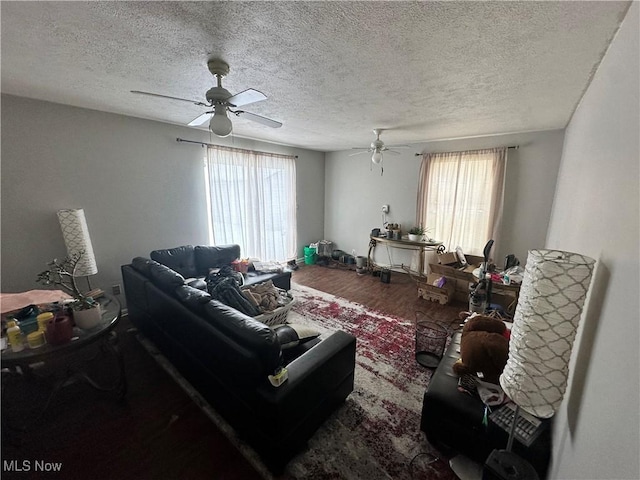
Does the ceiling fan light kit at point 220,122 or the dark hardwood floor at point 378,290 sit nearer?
the ceiling fan light kit at point 220,122

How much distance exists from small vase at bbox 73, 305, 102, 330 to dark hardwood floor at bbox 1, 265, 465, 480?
65 cm

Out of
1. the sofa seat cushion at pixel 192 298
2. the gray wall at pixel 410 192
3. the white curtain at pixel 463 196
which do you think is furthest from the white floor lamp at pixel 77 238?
the white curtain at pixel 463 196

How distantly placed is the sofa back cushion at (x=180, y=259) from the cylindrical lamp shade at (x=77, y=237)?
63 centimetres

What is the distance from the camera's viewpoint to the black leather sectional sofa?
1.35m

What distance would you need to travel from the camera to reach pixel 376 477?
56.5 inches

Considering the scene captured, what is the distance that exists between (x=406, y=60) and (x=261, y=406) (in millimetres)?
2258

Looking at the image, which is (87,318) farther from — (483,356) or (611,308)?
→ (611,308)

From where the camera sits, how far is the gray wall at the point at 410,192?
3.49 m

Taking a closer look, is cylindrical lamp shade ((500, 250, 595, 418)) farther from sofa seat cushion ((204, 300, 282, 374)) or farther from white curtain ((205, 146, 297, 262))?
white curtain ((205, 146, 297, 262))

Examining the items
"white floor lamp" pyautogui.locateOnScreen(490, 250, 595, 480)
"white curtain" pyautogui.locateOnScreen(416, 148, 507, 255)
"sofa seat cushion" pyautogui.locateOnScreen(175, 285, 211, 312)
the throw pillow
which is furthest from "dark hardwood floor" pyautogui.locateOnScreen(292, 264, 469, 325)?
"sofa seat cushion" pyautogui.locateOnScreen(175, 285, 211, 312)

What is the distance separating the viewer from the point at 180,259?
334 centimetres

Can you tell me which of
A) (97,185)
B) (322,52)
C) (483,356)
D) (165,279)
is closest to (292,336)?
(165,279)

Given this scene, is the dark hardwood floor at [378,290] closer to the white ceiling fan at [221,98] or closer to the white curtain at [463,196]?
the white curtain at [463,196]

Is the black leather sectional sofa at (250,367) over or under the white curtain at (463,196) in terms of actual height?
under
